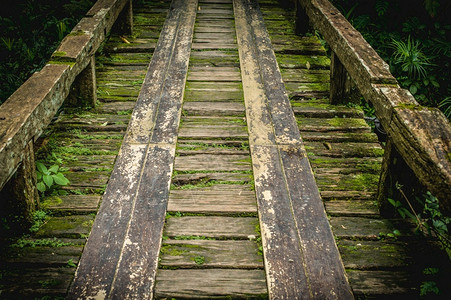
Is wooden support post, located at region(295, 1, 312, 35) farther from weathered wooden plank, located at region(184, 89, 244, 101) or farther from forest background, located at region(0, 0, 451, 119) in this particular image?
weathered wooden plank, located at region(184, 89, 244, 101)

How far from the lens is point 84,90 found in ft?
11.6

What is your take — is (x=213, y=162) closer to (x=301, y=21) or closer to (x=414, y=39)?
(x=301, y=21)

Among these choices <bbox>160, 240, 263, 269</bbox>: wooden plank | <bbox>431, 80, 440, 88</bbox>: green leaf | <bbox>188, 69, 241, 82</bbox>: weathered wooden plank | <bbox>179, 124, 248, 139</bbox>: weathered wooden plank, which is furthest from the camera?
<bbox>431, 80, 440, 88</bbox>: green leaf

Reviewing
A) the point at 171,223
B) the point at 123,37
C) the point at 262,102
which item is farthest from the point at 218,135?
the point at 123,37

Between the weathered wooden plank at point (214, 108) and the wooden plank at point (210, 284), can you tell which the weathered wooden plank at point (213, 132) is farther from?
the wooden plank at point (210, 284)

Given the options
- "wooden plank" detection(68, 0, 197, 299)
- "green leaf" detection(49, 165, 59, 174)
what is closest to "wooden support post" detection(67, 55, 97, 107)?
"wooden plank" detection(68, 0, 197, 299)

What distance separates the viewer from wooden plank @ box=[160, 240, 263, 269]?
6.85 feet

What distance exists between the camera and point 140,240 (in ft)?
7.10

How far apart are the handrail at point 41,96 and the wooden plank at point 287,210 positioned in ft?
4.64

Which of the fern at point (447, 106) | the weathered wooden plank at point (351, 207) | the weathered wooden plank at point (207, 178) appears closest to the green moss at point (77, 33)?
the weathered wooden plank at point (207, 178)

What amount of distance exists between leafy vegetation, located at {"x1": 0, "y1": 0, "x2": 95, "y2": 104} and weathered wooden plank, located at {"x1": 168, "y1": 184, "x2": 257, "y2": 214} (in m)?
4.61

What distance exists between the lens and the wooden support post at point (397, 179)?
2.32m

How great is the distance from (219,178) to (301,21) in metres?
3.36

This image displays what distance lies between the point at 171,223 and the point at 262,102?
1660mm
